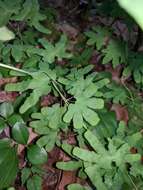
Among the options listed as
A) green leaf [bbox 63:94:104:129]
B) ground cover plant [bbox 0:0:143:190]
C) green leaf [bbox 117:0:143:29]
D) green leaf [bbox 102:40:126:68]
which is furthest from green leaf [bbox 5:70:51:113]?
green leaf [bbox 117:0:143:29]

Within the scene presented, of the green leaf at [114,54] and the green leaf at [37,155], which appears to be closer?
the green leaf at [37,155]

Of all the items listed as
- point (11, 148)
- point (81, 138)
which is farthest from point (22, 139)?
point (81, 138)

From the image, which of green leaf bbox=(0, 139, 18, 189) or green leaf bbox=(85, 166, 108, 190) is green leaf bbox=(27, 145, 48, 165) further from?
green leaf bbox=(85, 166, 108, 190)

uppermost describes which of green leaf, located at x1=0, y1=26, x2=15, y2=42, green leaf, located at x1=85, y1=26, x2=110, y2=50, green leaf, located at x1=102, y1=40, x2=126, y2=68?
green leaf, located at x1=0, y1=26, x2=15, y2=42

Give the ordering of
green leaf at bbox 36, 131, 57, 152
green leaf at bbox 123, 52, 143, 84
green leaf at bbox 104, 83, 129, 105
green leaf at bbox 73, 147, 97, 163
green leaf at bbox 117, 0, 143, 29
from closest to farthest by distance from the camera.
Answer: green leaf at bbox 117, 0, 143, 29
green leaf at bbox 73, 147, 97, 163
green leaf at bbox 36, 131, 57, 152
green leaf at bbox 104, 83, 129, 105
green leaf at bbox 123, 52, 143, 84

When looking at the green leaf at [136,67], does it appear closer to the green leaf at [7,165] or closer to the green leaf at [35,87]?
the green leaf at [35,87]

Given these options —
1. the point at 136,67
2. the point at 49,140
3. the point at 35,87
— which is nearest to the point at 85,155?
the point at 49,140

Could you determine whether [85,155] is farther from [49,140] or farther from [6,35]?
[6,35]

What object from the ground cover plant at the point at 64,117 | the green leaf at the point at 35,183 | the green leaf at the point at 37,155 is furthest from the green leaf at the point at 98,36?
the green leaf at the point at 35,183
